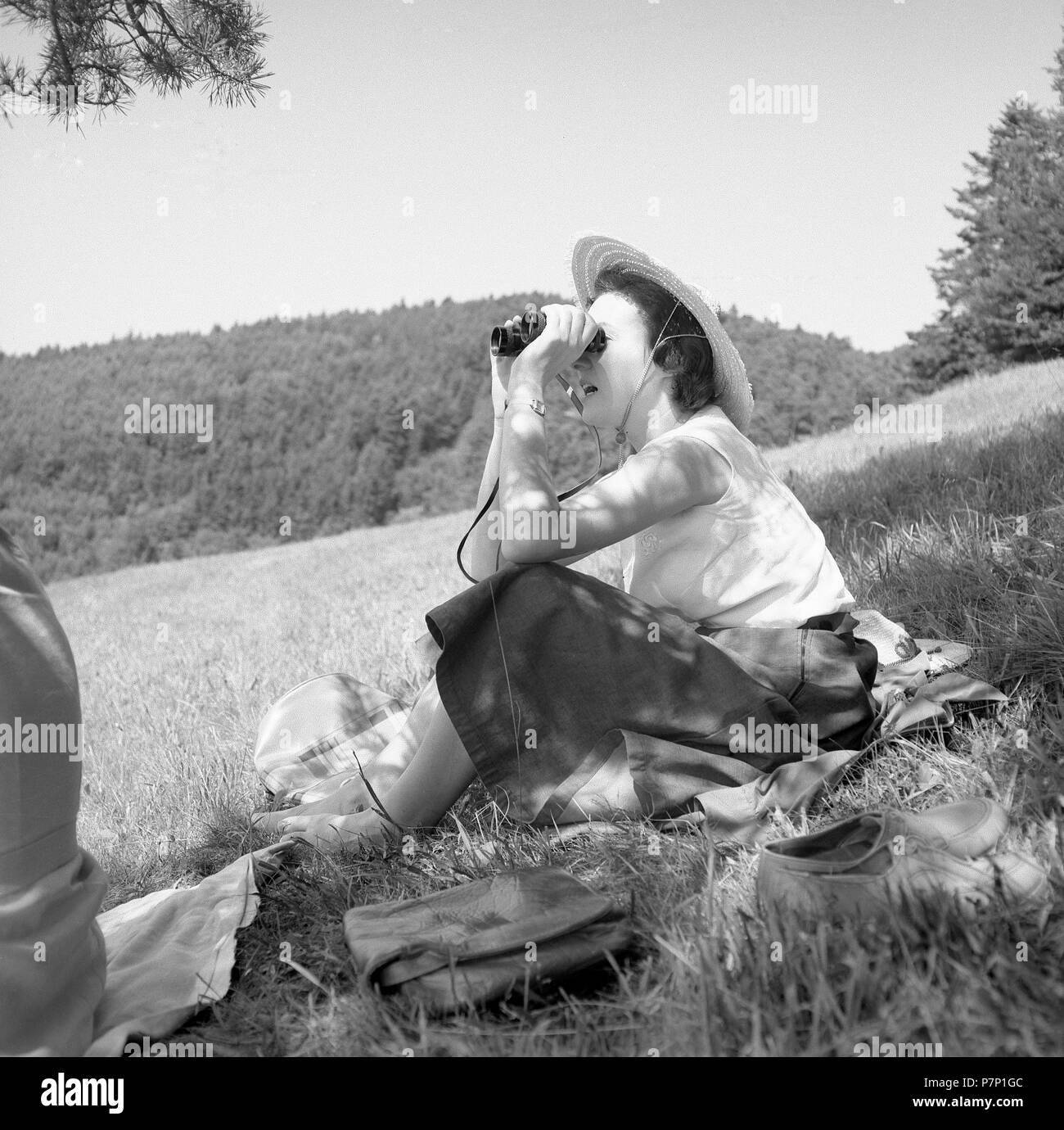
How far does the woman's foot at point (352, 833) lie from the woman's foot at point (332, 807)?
166 millimetres

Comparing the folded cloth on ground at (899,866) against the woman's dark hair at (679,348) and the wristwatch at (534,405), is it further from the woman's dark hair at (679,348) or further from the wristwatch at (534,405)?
the woman's dark hair at (679,348)

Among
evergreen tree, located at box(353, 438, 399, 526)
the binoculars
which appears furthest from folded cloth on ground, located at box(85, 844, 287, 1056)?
evergreen tree, located at box(353, 438, 399, 526)

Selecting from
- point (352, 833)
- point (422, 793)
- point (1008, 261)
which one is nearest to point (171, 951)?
point (352, 833)

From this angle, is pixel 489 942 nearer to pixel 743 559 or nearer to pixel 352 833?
pixel 352 833

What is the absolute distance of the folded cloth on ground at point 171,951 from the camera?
1809mm

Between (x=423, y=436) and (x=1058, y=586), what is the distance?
4879 cm

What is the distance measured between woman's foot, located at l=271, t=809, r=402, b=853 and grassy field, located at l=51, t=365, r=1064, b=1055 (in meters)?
0.07

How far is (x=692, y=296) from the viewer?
2.82 meters

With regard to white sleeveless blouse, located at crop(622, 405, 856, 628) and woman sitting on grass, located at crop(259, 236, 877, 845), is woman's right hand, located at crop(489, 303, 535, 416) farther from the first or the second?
white sleeveless blouse, located at crop(622, 405, 856, 628)

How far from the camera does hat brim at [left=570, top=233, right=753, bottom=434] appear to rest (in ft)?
9.25

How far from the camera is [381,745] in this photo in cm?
343

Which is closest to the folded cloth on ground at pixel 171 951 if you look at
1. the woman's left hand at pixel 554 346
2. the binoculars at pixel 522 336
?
the woman's left hand at pixel 554 346
